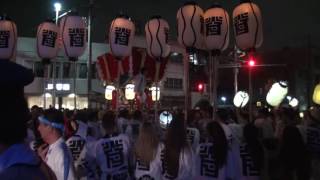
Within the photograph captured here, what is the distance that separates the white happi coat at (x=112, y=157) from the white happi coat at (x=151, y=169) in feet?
2.83

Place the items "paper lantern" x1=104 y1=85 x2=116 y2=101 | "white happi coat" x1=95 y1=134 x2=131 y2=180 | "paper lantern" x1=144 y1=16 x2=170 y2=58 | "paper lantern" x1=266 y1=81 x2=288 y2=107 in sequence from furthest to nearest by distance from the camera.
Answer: "paper lantern" x1=104 y1=85 x2=116 y2=101, "paper lantern" x1=266 y1=81 x2=288 y2=107, "paper lantern" x1=144 y1=16 x2=170 y2=58, "white happi coat" x1=95 y1=134 x2=131 y2=180

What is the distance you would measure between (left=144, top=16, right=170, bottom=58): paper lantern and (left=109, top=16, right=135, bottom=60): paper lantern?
634 millimetres

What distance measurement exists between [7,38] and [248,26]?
6795 mm

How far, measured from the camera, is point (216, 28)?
10703 millimetres

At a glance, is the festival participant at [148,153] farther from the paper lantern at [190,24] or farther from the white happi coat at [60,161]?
the paper lantern at [190,24]

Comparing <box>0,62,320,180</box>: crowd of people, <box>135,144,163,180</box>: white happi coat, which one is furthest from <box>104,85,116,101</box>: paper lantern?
<box>135,144,163,180</box>: white happi coat

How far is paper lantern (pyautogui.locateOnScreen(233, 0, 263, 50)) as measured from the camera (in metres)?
10.6

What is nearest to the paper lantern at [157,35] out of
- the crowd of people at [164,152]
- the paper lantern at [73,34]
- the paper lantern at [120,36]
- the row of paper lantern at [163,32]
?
the row of paper lantern at [163,32]

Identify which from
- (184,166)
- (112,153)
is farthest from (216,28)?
(184,166)

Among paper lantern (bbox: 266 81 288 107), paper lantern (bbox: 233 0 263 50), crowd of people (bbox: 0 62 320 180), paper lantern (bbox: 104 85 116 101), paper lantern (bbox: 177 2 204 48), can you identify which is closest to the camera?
crowd of people (bbox: 0 62 320 180)

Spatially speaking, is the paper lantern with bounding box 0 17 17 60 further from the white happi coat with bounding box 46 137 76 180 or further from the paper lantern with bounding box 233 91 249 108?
the paper lantern with bounding box 233 91 249 108

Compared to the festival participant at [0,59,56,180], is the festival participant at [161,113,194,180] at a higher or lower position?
lower

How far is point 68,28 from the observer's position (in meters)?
13.1

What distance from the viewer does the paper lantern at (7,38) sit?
13008mm
